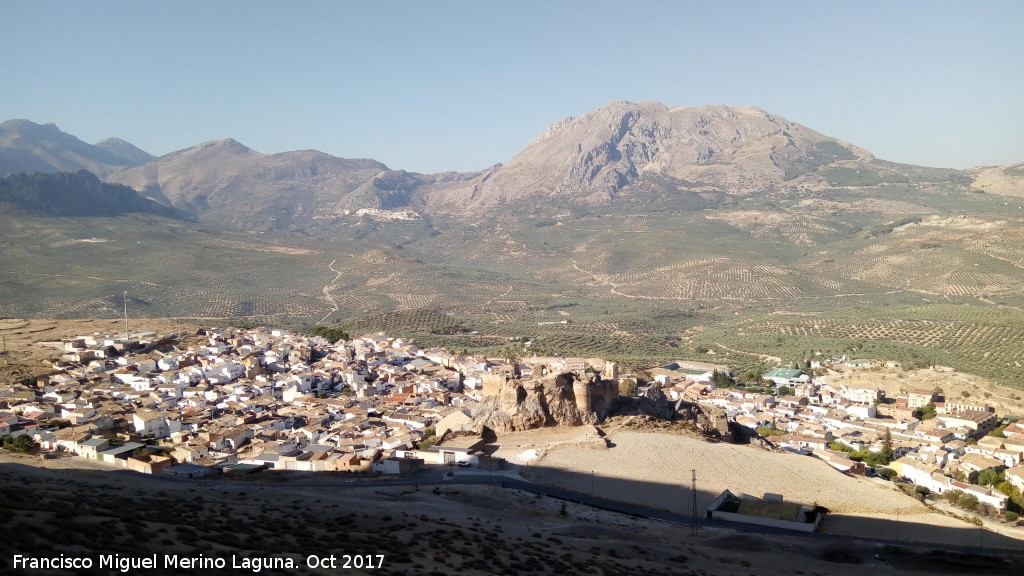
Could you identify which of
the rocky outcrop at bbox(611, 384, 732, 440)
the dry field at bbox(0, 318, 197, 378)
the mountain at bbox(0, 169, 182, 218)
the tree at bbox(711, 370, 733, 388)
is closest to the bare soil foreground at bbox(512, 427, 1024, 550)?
the rocky outcrop at bbox(611, 384, 732, 440)

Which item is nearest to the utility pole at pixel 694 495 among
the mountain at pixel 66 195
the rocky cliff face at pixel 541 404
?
the rocky cliff face at pixel 541 404

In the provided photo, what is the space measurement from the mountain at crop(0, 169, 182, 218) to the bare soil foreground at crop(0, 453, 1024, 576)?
519ft

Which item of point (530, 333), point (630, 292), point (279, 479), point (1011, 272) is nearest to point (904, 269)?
point (1011, 272)

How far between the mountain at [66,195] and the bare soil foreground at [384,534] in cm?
15811

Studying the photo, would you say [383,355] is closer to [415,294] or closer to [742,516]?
[742,516]

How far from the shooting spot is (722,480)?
92.6ft

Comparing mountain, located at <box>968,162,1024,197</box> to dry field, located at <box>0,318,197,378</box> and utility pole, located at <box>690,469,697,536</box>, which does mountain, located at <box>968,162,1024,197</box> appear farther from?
dry field, located at <box>0,318,197,378</box>

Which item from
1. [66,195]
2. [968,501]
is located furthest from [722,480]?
[66,195]

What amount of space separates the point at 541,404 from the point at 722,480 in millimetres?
8583

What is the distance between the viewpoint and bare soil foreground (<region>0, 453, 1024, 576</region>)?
1273 centimetres

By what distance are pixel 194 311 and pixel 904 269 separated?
102770 millimetres

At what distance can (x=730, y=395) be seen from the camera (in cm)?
5128

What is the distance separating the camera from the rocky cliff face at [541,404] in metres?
33.1

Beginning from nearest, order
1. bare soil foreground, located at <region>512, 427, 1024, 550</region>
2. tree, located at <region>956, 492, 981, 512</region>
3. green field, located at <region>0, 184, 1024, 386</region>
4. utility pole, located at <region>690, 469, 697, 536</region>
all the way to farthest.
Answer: utility pole, located at <region>690, 469, 697, 536</region> < bare soil foreground, located at <region>512, 427, 1024, 550</region> < tree, located at <region>956, 492, 981, 512</region> < green field, located at <region>0, 184, 1024, 386</region>
